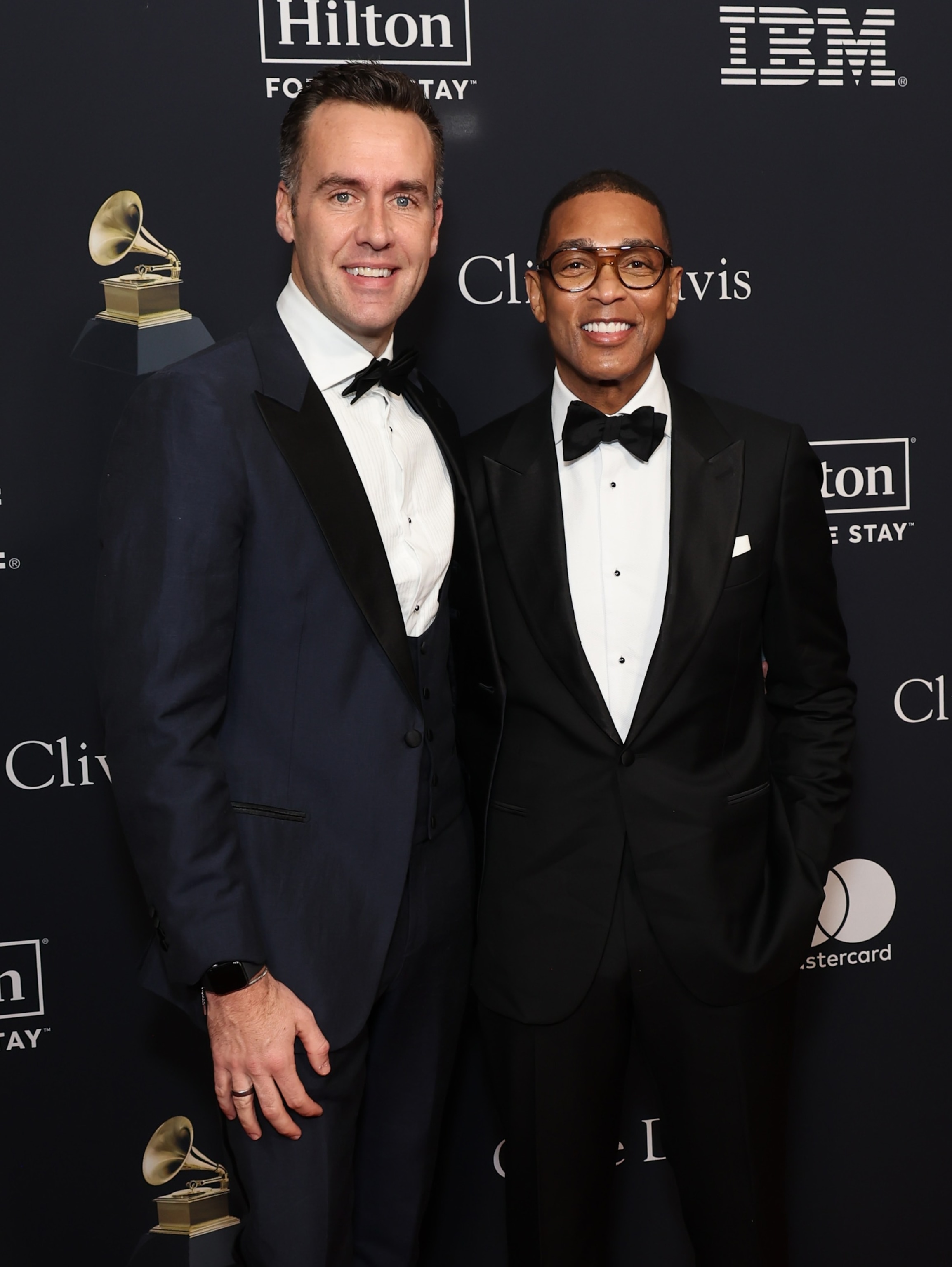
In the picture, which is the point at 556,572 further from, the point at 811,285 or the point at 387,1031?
the point at 811,285

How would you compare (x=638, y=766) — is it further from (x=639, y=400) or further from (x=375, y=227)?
(x=375, y=227)

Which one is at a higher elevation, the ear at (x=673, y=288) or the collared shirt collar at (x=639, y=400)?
the ear at (x=673, y=288)

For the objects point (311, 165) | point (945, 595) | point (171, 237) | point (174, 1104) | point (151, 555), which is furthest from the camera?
point (945, 595)

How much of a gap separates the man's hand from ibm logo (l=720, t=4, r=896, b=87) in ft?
6.16

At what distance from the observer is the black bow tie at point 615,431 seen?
184 centimetres

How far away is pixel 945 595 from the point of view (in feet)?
8.30

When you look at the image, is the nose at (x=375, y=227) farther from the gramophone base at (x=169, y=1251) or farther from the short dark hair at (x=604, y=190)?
the gramophone base at (x=169, y=1251)

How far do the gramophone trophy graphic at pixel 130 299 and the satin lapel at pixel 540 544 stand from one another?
683mm

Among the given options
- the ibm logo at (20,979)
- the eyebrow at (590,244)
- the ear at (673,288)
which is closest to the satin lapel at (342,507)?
the eyebrow at (590,244)

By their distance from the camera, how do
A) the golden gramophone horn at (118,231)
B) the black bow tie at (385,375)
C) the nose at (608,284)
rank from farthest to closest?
1. the golden gramophone horn at (118,231)
2. the nose at (608,284)
3. the black bow tie at (385,375)

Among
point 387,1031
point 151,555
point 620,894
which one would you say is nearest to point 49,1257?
point 387,1031

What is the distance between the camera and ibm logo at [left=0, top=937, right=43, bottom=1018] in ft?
7.41

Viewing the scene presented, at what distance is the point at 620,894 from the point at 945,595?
1151mm

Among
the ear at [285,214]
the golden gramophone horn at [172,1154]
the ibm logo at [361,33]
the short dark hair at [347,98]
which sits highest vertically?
the ibm logo at [361,33]
